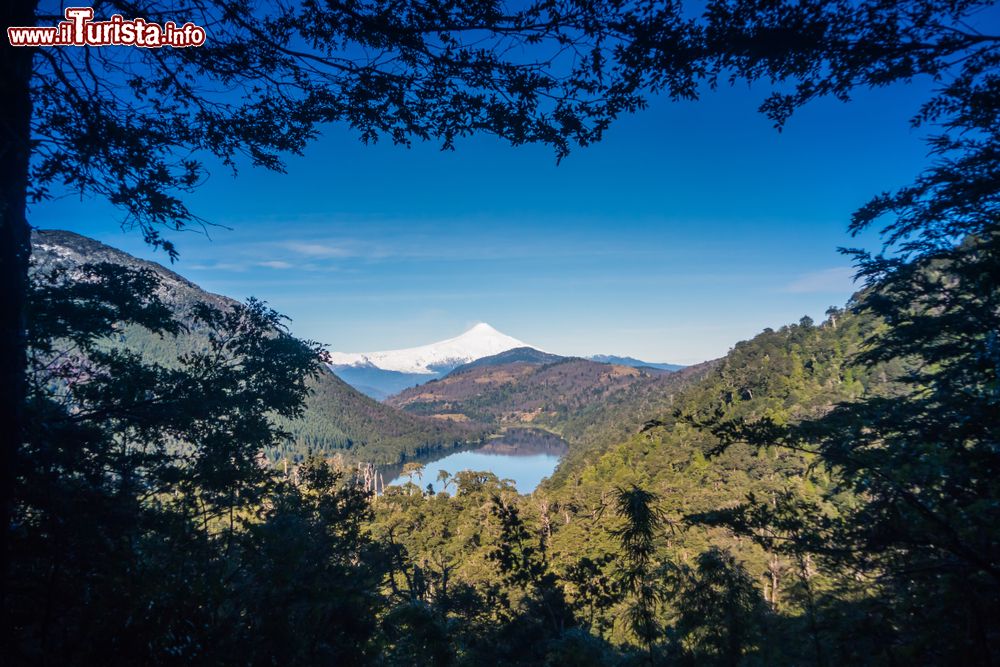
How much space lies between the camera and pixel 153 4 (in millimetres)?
2906

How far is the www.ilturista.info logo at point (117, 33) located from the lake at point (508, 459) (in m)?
72.5

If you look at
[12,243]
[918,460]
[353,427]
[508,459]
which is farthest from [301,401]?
[353,427]

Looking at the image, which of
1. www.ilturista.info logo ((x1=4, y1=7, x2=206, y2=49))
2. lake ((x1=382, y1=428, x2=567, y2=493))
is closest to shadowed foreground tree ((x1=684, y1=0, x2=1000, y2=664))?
www.ilturista.info logo ((x1=4, y1=7, x2=206, y2=49))

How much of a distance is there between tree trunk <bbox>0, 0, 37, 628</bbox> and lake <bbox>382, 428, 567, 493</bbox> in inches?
2827

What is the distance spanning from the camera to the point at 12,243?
2.83 meters

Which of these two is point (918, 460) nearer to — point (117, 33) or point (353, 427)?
point (117, 33)

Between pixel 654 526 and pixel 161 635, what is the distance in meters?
4.19

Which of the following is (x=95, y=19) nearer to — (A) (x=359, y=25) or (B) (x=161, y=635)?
(A) (x=359, y=25)

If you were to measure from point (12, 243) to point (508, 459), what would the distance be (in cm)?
11191

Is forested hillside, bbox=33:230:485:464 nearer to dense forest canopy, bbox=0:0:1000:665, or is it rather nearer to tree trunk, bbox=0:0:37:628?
dense forest canopy, bbox=0:0:1000:665

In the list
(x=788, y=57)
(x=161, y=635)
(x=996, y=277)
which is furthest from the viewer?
(x=996, y=277)

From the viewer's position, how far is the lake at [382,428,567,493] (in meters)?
86.1

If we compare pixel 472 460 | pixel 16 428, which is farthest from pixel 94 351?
pixel 472 460

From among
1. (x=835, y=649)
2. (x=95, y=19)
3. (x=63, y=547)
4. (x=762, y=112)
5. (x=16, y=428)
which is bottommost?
(x=835, y=649)
